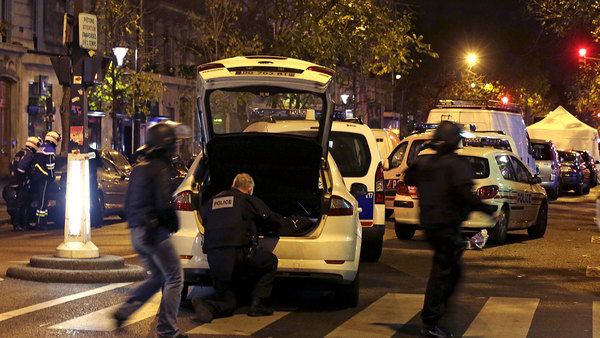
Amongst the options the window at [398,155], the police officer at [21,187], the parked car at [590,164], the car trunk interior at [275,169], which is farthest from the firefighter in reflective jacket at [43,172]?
the parked car at [590,164]

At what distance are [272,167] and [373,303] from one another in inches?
70.0

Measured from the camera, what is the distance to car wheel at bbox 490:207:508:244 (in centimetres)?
1694

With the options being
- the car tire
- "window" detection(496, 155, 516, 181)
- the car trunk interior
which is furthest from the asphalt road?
the car tire

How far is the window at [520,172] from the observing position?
1794cm

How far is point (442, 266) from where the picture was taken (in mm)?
8773

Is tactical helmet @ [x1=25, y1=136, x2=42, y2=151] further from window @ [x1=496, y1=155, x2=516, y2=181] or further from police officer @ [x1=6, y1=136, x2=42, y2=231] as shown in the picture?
window @ [x1=496, y1=155, x2=516, y2=181]

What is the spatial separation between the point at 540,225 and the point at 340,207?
960 cm

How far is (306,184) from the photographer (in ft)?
36.3

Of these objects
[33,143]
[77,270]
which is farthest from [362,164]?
[33,143]

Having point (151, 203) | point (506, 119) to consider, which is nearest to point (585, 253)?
point (151, 203)

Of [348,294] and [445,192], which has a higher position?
[445,192]

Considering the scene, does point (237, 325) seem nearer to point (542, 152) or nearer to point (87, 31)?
point (87, 31)

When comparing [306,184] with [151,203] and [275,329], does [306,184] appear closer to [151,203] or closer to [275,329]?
[275,329]

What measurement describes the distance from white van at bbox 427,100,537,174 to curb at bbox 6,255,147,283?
16.3 m
